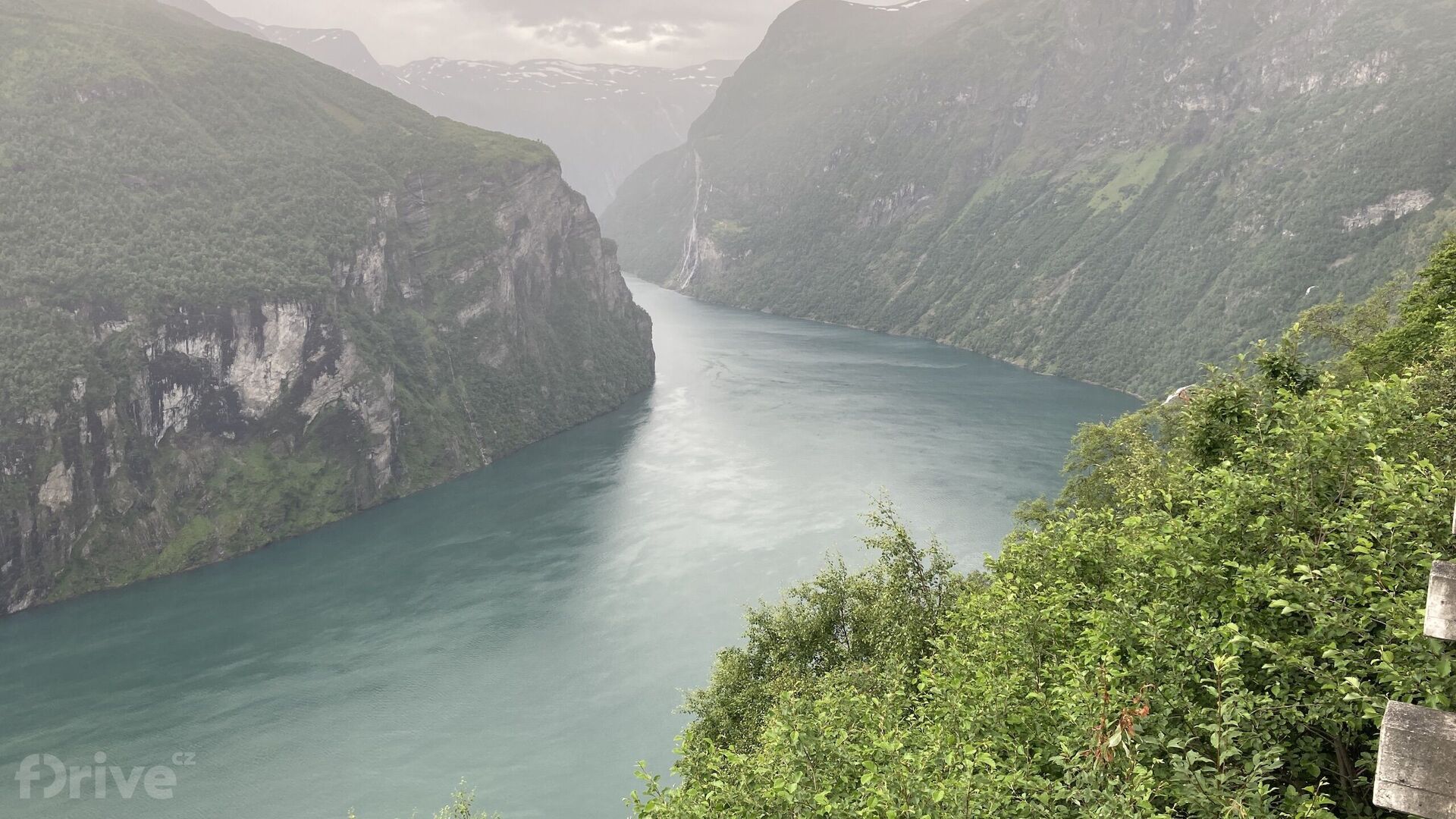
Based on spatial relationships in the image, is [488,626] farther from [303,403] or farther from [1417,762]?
[1417,762]

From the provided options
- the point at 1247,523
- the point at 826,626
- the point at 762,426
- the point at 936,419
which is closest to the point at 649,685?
the point at 826,626

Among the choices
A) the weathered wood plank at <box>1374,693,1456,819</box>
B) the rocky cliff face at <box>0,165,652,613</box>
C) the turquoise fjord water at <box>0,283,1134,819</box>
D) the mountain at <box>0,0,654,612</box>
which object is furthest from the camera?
the mountain at <box>0,0,654,612</box>

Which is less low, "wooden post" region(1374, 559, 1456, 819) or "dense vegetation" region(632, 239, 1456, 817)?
"wooden post" region(1374, 559, 1456, 819)

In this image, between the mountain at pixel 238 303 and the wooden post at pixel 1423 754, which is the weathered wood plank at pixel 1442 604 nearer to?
the wooden post at pixel 1423 754

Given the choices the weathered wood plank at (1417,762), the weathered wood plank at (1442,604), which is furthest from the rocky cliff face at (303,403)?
the weathered wood plank at (1442,604)

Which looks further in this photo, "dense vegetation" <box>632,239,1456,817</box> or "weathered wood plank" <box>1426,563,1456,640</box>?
"dense vegetation" <box>632,239,1456,817</box>

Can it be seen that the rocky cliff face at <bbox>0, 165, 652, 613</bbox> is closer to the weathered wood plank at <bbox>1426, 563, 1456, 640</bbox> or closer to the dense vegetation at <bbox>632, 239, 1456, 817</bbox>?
the dense vegetation at <bbox>632, 239, 1456, 817</bbox>

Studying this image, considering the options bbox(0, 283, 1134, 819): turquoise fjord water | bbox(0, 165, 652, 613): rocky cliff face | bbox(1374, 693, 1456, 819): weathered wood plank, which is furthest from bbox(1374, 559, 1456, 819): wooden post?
bbox(0, 165, 652, 613): rocky cliff face
